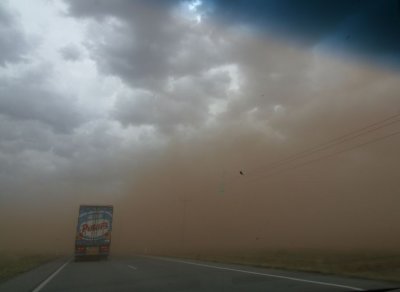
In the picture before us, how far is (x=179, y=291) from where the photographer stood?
38.5 ft

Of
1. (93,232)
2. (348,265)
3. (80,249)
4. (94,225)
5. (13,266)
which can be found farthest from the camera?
(94,225)

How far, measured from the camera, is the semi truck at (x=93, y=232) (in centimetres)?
3503

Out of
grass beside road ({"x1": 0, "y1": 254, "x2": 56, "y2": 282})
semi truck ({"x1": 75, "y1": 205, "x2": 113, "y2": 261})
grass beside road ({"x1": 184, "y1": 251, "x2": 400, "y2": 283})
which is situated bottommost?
grass beside road ({"x1": 0, "y1": 254, "x2": 56, "y2": 282})

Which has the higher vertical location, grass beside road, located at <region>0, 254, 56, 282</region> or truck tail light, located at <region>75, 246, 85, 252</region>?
truck tail light, located at <region>75, 246, 85, 252</region>

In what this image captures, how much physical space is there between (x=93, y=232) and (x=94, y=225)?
0.57 meters

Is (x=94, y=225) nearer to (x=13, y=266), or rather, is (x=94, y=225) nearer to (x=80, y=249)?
(x=80, y=249)

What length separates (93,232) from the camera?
3525 centimetres

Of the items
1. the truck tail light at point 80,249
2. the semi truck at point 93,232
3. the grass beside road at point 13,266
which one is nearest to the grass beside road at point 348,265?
the semi truck at point 93,232

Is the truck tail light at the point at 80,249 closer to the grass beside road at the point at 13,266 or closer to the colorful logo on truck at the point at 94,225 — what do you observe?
the colorful logo on truck at the point at 94,225

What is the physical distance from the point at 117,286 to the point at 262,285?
4608mm

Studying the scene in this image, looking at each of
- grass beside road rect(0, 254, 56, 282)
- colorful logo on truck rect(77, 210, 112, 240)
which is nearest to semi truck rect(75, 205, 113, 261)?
colorful logo on truck rect(77, 210, 112, 240)

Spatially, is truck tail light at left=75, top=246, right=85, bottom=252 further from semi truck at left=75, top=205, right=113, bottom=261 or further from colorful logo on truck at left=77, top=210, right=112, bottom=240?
colorful logo on truck at left=77, top=210, right=112, bottom=240

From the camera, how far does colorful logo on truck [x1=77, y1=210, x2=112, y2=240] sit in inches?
1383

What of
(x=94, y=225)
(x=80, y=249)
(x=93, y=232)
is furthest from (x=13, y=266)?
(x=94, y=225)
